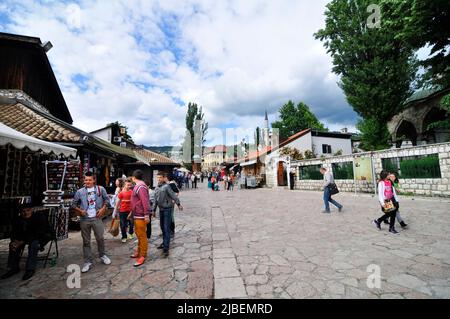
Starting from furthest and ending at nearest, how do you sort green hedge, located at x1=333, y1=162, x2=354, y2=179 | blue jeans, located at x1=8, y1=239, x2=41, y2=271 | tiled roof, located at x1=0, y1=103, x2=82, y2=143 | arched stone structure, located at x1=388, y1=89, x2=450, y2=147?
arched stone structure, located at x1=388, y1=89, x2=450, y2=147
green hedge, located at x1=333, y1=162, x2=354, y2=179
tiled roof, located at x1=0, y1=103, x2=82, y2=143
blue jeans, located at x1=8, y1=239, x2=41, y2=271

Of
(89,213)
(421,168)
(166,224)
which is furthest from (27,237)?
(421,168)

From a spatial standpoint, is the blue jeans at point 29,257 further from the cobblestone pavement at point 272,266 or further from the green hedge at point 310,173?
the green hedge at point 310,173

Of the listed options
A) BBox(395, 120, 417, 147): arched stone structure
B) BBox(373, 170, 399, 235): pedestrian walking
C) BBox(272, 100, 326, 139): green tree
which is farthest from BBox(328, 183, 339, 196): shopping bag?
BBox(272, 100, 326, 139): green tree

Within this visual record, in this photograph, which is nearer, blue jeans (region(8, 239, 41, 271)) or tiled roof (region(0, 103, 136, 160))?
blue jeans (region(8, 239, 41, 271))

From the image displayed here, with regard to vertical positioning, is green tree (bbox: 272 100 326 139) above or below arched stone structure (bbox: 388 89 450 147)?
above

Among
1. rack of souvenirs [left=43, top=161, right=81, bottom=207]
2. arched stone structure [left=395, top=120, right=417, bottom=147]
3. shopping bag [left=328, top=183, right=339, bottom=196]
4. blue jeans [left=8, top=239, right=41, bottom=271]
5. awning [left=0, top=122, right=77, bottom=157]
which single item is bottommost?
blue jeans [left=8, top=239, right=41, bottom=271]

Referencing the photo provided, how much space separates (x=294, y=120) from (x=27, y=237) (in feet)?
129

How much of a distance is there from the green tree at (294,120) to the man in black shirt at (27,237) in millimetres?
37951

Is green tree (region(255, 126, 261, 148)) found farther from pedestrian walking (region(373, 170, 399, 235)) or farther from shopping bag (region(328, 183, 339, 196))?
pedestrian walking (region(373, 170, 399, 235))

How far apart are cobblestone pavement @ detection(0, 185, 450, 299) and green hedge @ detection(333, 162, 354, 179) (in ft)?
29.4

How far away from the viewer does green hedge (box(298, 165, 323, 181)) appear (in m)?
17.5

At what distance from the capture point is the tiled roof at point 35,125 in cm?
Answer: 686

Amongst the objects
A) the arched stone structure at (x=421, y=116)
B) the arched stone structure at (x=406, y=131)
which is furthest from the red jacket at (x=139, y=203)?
the arched stone structure at (x=406, y=131)
